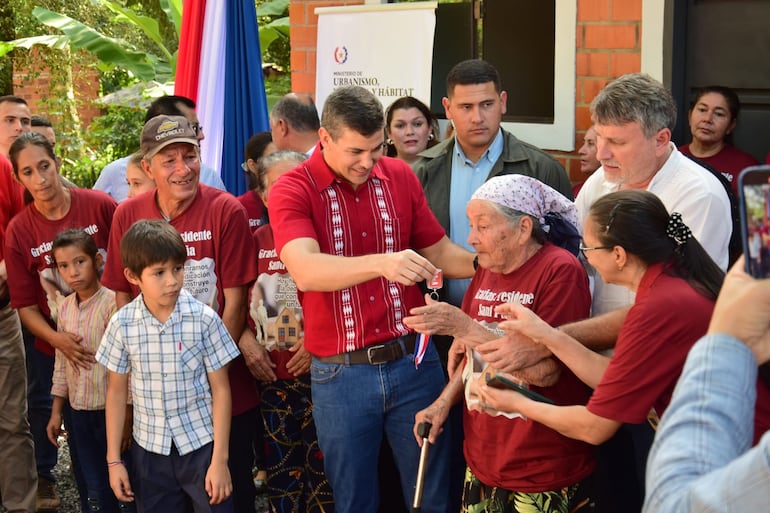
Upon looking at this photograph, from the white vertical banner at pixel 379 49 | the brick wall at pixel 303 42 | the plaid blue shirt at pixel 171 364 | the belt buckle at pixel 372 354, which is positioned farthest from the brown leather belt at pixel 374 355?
the brick wall at pixel 303 42

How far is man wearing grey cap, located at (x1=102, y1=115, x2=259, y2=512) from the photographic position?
4254 millimetres

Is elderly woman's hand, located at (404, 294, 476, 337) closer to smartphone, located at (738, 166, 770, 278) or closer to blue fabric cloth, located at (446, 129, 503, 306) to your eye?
blue fabric cloth, located at (446, 129, 503, 306)

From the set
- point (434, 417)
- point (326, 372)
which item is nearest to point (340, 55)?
point (326, 372)

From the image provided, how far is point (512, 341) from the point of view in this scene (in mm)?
3193

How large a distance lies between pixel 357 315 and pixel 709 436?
226cm

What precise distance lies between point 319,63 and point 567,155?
190cm

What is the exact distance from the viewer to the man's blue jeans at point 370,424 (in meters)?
3.73

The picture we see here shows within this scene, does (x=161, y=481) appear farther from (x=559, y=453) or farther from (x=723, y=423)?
(x=723, y=423)

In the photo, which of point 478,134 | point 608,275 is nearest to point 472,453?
point 608,275

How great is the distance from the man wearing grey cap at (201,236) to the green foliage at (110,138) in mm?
11153

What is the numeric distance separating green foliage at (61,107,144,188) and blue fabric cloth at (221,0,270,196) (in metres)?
9.49

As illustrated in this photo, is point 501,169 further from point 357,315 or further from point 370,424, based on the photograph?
point 370,424

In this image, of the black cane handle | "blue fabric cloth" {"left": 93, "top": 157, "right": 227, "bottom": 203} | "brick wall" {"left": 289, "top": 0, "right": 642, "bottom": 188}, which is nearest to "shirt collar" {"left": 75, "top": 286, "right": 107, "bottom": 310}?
"blue fabric cloth" {"left": 93, "top": 157, "right": 227, "bottom": 203}

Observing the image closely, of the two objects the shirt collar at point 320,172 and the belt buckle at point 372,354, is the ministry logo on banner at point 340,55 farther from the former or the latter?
the belt buckle at point 372,354
